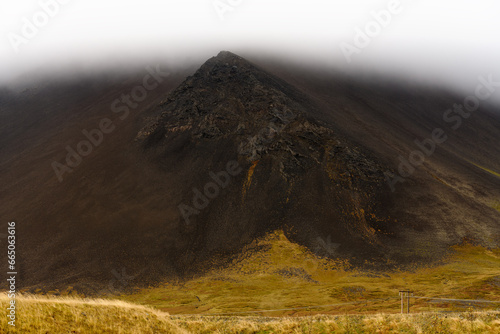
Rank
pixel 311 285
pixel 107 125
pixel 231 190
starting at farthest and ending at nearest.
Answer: pixel 107 125
pixel 231 190
pixel 311 285

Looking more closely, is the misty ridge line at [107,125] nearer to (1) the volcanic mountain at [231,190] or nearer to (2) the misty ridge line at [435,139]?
(1) the volcanic mountain at [231,190]

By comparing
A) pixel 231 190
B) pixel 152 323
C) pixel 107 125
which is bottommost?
pixel 152 323

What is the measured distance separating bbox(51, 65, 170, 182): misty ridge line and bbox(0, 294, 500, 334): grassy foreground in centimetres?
4038

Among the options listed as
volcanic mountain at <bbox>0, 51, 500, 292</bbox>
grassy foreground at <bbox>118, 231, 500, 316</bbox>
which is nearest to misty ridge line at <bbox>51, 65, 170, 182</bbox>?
volcanic mountain at <bbox>0, 51, 500, 292</bbox>

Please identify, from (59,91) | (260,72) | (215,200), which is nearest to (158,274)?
(215,200)

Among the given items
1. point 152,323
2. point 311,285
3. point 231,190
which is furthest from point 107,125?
point 152,323

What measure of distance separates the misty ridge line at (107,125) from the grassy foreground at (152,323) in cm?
4038

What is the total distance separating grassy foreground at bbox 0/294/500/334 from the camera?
8047 millimetres

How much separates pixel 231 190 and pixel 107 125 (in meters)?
31.1

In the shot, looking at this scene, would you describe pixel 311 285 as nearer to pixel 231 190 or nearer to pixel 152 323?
pixel 231 190

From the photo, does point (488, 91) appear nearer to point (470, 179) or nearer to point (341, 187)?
point (470, 179)

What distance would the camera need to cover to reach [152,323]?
10.6 metres

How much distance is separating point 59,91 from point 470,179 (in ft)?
314

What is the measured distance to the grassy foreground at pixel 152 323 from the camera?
8047 mm
